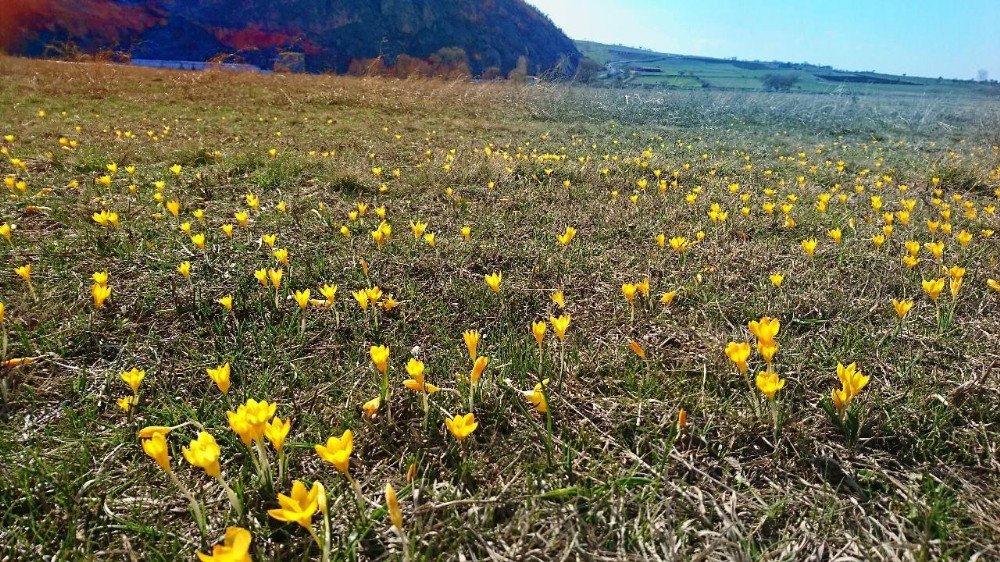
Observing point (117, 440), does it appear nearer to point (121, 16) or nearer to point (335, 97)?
point (335, 97)

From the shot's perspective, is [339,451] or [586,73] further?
[586,73]

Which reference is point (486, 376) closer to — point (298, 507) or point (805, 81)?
point (298, 507)

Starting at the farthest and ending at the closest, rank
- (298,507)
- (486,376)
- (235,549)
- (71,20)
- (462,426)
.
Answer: (71,20), (486,376), (462,426), (298,507), (235,549)

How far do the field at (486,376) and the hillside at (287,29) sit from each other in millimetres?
40357

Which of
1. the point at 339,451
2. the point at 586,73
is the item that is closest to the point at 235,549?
the point at 339,451

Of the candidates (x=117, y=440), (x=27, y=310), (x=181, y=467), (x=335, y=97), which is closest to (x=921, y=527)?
(x=181, y=467)

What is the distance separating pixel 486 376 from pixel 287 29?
61485 mm

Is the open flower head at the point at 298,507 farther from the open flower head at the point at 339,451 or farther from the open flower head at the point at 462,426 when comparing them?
the open flower head at the point at 462,426

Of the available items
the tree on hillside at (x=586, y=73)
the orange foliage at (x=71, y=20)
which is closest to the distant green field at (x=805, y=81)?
the tree on hillside at (x=586, y=73)

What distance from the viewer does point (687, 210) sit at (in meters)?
4.75

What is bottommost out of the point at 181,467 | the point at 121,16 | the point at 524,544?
the point at 181,467

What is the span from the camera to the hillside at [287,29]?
39.4 m

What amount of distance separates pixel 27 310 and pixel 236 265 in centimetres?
99

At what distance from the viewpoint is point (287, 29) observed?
2046 inches
